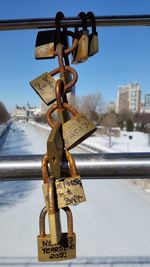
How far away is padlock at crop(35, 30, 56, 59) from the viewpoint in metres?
0.48

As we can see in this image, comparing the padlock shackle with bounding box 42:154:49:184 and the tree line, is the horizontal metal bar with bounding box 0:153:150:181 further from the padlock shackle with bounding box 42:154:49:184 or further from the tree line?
the tree line

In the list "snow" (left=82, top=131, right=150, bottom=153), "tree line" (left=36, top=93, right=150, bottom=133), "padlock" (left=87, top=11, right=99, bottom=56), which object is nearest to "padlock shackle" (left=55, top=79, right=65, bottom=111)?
"padlock" (left=87, top=11, right=99, bottom=56)

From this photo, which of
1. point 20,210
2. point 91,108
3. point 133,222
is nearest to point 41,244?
point 133,222

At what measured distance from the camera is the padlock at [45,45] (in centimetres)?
48

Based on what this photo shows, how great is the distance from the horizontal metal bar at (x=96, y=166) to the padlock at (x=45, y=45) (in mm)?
181

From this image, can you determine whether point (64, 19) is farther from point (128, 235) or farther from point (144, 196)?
point (144, 196)

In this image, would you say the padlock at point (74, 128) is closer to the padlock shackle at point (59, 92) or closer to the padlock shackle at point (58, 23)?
the padlock shackle at point (59, 92)

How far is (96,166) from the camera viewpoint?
43cm

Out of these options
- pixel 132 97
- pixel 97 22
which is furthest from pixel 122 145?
pixel 132 97

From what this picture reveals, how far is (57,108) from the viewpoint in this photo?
0.42m

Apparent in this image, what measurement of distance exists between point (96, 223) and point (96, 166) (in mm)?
4761

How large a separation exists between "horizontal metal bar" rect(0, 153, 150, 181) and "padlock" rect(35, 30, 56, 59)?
18 cm

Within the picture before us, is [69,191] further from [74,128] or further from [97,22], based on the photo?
[97,22]

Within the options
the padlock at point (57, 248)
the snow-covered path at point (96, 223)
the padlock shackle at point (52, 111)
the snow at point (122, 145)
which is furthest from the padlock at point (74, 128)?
the snow at point (122, 145)
